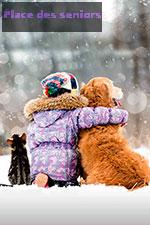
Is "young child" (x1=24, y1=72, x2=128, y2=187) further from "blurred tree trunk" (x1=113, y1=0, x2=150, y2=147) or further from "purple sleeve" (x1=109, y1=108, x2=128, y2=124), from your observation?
"blurred tree trunk" (x1=113, y1=0, x2=150, y2=147)

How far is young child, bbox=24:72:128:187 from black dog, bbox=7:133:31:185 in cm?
7

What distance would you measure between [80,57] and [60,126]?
34.9 inches

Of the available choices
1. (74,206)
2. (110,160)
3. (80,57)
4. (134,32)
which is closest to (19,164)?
(110,160)

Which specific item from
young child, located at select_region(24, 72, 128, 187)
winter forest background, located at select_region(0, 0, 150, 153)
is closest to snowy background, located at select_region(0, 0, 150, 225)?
winter forest background, located at select_region(0, 0, 150, 153)

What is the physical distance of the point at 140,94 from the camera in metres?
2.03

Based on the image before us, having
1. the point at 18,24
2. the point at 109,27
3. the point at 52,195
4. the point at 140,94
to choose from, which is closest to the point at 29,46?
the point at 18,24

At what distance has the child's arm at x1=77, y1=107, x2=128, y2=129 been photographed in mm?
1093

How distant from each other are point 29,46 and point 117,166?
1.01 m

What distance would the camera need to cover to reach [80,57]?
1.97 meters

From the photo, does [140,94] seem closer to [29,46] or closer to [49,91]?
[29,46]

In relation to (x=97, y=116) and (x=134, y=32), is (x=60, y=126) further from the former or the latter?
(x=134, y=32)

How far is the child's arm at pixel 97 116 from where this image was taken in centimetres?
109

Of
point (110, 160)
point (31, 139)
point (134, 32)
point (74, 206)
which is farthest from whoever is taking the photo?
point (134, 32)

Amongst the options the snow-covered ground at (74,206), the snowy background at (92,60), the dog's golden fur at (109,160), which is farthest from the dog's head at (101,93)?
the snowy background at (92,60)
